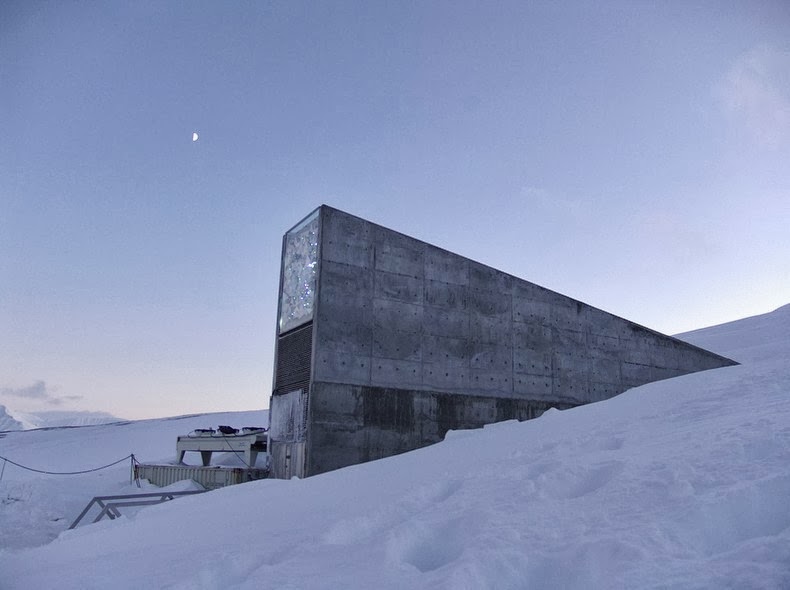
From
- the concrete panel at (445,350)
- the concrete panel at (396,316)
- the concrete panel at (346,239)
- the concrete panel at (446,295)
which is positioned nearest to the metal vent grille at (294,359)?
the concrete panel at (396,316)

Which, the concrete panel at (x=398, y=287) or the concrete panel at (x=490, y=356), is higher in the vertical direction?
the concrete panel at (x=398, y=287)

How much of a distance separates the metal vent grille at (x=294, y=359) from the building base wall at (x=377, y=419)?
914 millimetres

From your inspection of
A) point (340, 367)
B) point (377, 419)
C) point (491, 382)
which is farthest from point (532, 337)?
point (340, 367)

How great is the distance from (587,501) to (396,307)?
12379 millimetres

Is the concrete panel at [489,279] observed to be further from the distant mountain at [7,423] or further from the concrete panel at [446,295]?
the distant mountain at [7,423]

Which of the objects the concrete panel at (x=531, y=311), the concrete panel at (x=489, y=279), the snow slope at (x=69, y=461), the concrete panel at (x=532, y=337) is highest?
the concrete panel at (x=489, y=279)

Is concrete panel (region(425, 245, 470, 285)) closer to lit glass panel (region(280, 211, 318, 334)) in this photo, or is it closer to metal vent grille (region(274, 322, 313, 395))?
lit glass panel (region(280, 211, 318, 334))

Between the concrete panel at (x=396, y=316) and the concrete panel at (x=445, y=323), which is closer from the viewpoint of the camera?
the concrete panel at (x=396, y=316)

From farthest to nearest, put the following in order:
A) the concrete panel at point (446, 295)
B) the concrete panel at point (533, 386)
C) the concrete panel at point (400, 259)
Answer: the concrete panel at point (533, 386), the concrete panel at point (446, 295), the concrete panel at point (400, 259)

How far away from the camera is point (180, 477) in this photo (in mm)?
18859

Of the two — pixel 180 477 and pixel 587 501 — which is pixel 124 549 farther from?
pixel 180 477

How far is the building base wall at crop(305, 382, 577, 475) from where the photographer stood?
1524cm

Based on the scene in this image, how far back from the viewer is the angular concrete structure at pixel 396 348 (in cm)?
1573

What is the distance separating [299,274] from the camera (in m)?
17.3
